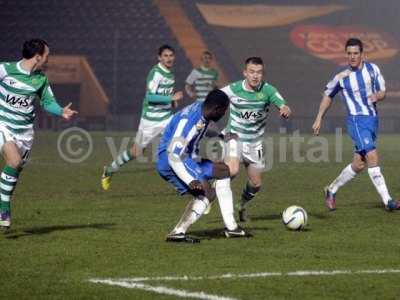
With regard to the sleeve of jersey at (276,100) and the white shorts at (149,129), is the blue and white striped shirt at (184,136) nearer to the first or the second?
the sleeve of jersey at (276,100)

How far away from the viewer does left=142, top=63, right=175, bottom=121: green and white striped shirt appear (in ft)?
62.7

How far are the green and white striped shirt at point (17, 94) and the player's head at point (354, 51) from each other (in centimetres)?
441

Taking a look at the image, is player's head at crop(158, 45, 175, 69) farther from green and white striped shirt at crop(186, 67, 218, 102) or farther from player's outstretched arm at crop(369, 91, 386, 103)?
green and white striped shirt at crop(186, 67, 218, 102)

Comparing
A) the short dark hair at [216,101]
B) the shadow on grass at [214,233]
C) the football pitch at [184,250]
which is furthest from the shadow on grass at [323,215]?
the short dark hair at [216,101]

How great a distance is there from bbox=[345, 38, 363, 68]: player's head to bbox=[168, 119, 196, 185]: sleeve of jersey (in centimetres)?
422

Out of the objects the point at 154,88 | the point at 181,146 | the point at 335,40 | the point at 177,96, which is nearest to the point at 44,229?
the point at 181,146

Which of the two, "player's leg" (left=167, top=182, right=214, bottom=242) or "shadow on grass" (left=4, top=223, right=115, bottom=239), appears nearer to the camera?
"player's leg" (left=167, top=182, right=214, bottom=242)

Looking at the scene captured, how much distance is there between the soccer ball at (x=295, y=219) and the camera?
39.0 ft

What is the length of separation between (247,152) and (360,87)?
2.11m

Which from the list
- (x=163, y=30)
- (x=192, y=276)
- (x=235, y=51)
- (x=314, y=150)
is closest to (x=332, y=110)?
(x=235, y=51)

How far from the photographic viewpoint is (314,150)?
98.4 feet

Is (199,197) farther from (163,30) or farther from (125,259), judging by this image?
(163,30)

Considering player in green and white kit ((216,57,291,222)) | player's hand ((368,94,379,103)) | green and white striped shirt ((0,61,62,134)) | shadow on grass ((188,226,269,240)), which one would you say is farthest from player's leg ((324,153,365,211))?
green and white striped shirt ((0,61,62,134))

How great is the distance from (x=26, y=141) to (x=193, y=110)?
7.04 feet
